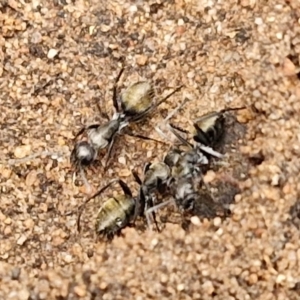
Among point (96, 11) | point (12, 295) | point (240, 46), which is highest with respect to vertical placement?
point (96, 11)

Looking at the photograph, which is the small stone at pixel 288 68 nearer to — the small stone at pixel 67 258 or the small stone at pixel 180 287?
the small stone at pixel 180 287

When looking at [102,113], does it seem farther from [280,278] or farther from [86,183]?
[280,278]

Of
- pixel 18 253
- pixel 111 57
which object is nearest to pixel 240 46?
pixel 111 57

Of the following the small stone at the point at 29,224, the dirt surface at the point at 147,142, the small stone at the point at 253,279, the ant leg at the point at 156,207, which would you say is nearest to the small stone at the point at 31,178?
the dirt surface at the point at 147,142

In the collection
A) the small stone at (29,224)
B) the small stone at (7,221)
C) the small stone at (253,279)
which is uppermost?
the small stone at (7,221)

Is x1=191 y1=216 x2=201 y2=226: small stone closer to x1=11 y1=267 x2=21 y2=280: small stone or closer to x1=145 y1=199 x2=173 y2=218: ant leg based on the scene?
x1=145 y1=199 x2=173 y2=218: ant leg

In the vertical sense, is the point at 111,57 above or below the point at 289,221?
above

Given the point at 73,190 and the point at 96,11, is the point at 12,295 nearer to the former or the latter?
the point at 73,190

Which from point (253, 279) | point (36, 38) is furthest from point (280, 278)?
point (36, 38)
